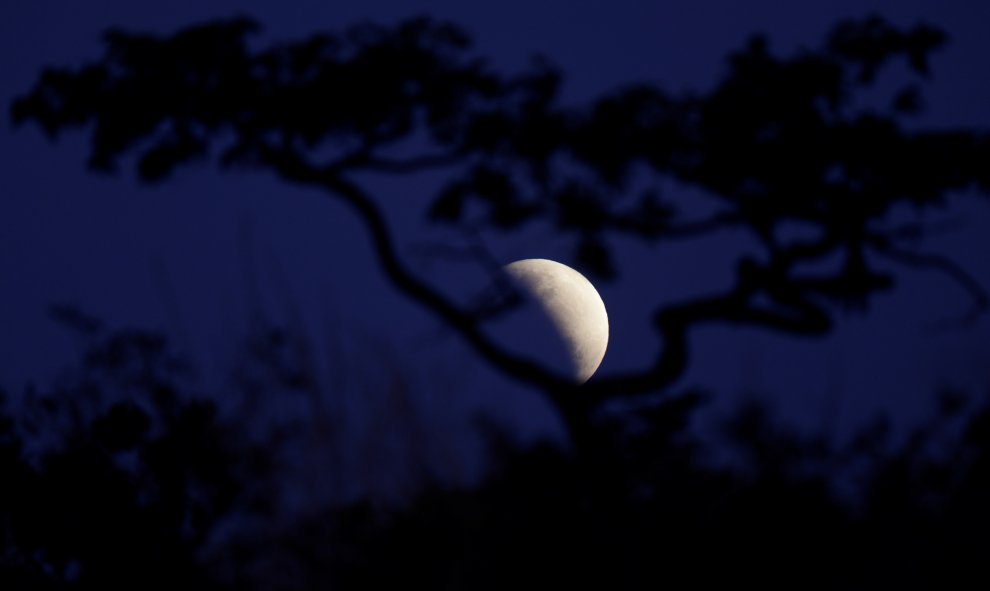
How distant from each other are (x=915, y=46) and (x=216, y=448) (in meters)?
4.34

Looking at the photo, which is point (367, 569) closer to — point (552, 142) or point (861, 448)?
point (552, 142)

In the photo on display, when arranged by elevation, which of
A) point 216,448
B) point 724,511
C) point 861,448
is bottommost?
point 216,448

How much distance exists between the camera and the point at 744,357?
7.72m

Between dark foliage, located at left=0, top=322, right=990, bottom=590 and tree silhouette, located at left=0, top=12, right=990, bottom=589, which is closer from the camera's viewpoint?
dark foliage, located at left=0, top=322, right=990, bottom=590

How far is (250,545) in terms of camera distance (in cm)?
382

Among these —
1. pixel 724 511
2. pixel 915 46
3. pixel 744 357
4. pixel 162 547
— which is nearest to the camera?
pixel 162 547

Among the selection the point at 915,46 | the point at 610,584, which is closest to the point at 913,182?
the point at 915,46

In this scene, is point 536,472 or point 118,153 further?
point 536,472

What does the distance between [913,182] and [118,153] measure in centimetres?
410

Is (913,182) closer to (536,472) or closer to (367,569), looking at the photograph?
(536,472)

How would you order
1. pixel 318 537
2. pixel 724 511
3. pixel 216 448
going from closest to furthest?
pixel 216 448, pixel 318 537, pixel 724 511

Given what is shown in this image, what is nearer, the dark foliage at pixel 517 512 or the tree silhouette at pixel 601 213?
the dark foliage at pixel 517 512

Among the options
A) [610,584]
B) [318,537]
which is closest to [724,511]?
[610,584]

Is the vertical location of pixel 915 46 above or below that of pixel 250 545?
above
